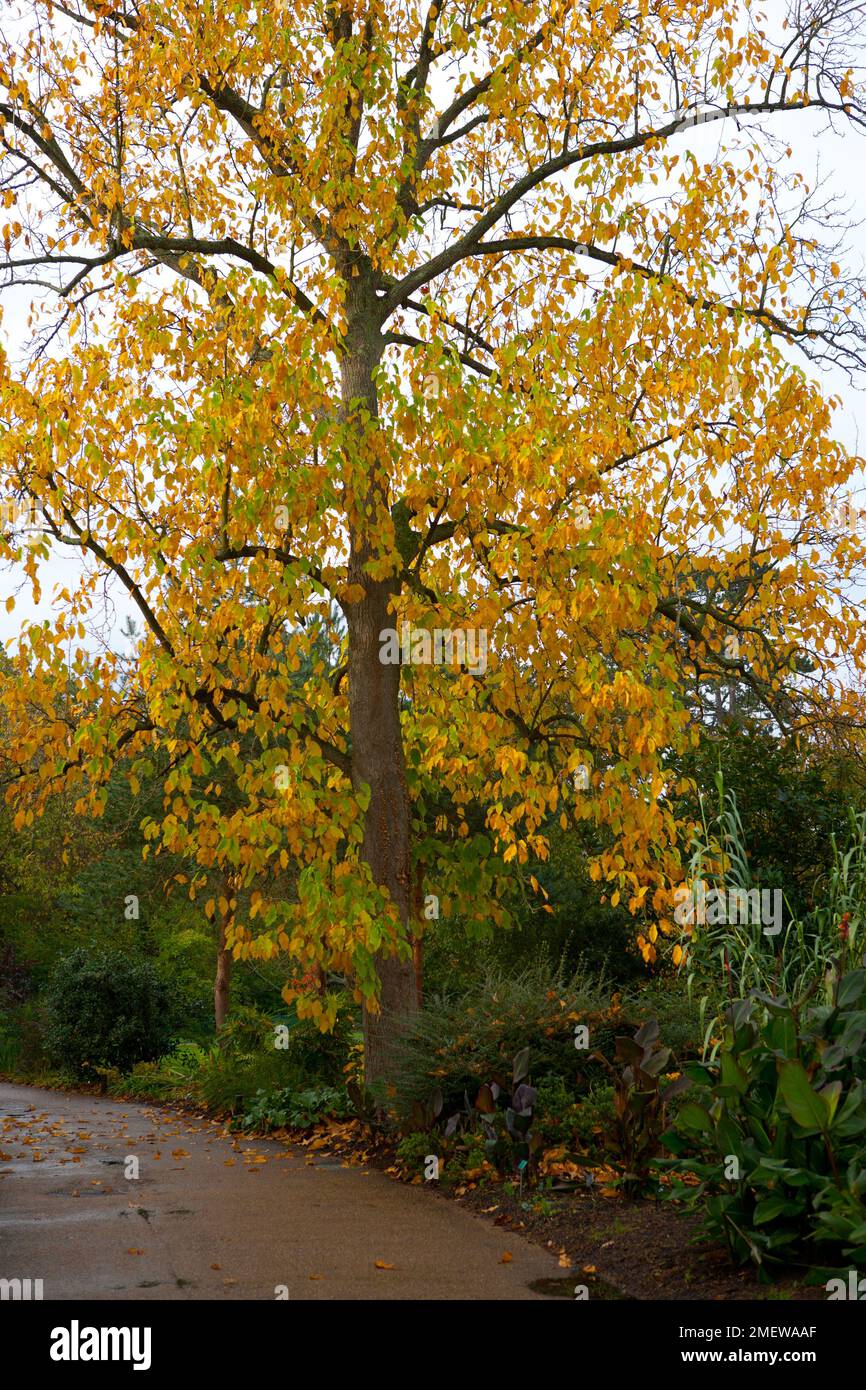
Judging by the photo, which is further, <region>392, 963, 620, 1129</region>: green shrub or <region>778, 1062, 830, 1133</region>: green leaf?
<region>392, 963, 620, 1129</region>: green shrub

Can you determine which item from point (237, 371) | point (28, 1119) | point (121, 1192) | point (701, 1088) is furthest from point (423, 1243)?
point (28, 1119)

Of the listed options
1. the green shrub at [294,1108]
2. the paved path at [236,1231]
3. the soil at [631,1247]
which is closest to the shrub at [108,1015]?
the green shrub at [294,1108]

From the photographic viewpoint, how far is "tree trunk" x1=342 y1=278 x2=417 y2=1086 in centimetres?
1003

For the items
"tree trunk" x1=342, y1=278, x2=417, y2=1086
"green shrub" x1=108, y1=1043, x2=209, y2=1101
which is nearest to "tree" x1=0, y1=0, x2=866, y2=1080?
"tree trunk" x1=342, y1=278, x2=417, y2=1086

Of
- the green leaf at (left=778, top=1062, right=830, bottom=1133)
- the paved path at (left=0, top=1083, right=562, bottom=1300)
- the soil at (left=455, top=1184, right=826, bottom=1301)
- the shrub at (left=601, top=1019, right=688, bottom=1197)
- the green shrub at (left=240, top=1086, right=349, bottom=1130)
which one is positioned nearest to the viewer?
the green leaf at (left=778, top=1062, right=830, bottom=1133)

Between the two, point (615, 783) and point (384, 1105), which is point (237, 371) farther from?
point (384, 1105)

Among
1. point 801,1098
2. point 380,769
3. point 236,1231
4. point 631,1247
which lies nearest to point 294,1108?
point 380,769

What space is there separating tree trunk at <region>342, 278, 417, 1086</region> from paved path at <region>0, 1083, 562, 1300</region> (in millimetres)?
1329

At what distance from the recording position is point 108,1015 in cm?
1633

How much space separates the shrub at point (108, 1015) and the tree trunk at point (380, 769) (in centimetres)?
707

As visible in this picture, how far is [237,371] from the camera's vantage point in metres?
9.66

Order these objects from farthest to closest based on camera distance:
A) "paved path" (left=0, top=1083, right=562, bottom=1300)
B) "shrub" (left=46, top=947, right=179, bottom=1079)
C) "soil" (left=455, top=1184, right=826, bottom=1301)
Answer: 1. "shrub" (left=46, top=947, right=179, bottom=1079)
2. "paved path" (left=0, top=1083, right=562, bottom=1300)
3. "soil" (left=455, top=1184, right=826, bottom=1301)

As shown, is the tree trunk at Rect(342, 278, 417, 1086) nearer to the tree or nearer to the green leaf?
the tree

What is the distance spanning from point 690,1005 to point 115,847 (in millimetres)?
11689
